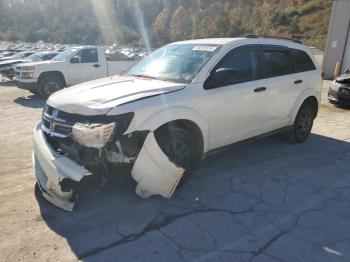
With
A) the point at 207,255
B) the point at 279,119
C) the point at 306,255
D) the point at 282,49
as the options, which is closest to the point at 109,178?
the point at 207,255

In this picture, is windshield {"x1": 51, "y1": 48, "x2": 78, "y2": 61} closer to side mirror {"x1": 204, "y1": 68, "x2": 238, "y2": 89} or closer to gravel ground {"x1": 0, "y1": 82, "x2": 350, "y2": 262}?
gravel ground {"x1": 0, "y1": 82, "x2": 350, "y2": 262}

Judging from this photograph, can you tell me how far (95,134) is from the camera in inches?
137

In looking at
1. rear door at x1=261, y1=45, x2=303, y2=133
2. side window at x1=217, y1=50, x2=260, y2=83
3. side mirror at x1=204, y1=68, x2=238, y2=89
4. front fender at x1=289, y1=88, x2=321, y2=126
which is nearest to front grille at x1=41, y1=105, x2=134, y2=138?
side mirror at x1=204, y1=68, x2=238, y2=89

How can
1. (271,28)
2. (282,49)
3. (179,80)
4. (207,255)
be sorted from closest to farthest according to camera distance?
1. (207,255)
2. (179,80)
3. (282,49)
4. (271,28)

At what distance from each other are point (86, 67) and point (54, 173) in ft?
30.1

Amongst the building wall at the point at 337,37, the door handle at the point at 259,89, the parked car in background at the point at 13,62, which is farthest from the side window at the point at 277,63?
the parked car in background at the point at 13,62

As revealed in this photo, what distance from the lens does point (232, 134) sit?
16.0 ft

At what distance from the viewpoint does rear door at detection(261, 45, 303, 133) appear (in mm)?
5293

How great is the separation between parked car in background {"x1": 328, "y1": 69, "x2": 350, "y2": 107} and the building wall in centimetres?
706

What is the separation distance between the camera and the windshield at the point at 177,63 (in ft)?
14.8

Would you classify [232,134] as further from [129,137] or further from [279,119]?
[129,137]

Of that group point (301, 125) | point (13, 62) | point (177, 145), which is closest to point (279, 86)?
point (301, 125)

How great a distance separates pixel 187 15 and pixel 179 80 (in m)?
110

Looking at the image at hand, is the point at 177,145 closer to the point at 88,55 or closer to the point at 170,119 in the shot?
the point at 170,119
